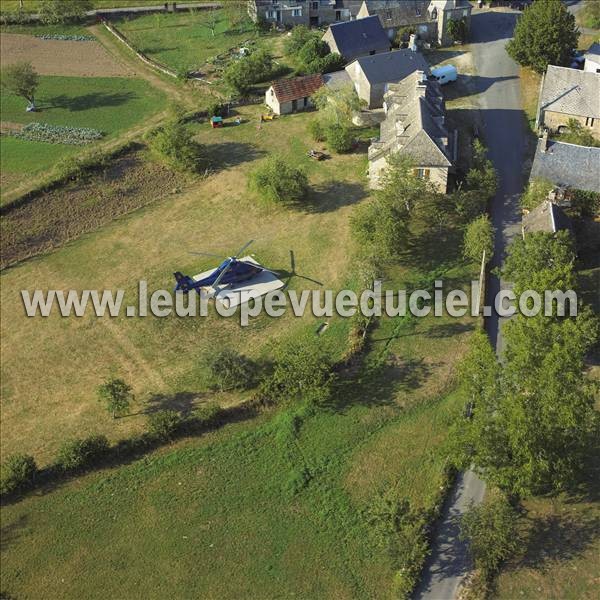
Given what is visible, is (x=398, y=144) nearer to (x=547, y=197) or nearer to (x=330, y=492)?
(x=547, y=197)

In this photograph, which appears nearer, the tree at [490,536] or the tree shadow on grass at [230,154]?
the tree at [490,536]

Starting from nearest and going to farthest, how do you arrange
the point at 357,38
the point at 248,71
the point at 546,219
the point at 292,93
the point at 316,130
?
1. the point at 546,219
2. the point at 316,130
3. the point at 292,93
4. the point at 248,71
5. the point at 357,38

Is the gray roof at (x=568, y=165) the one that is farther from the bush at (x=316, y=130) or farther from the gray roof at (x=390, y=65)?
the gray roof at (x=390, y=65)

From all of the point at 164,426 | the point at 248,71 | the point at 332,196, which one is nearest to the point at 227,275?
the point at 164,426

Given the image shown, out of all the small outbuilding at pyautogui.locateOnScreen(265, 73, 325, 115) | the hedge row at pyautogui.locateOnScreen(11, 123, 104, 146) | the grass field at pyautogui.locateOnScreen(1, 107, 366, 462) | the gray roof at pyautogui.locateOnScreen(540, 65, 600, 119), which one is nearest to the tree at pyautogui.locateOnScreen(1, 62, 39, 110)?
the hedge row at pyautogui.locateOnScreen(11, 123, 104, 146)

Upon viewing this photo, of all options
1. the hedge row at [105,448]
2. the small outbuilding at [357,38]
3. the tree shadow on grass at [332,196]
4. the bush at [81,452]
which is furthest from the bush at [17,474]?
the small outbuilding at [357,38]

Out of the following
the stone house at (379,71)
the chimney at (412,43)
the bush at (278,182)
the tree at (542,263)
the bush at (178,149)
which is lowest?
the tree at (542,263)

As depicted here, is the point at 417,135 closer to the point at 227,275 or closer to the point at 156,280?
the point at 227,275
